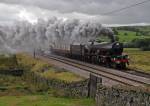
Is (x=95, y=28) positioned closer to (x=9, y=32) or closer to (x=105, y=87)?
(x=9, y=32)

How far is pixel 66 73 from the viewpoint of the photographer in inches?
1683

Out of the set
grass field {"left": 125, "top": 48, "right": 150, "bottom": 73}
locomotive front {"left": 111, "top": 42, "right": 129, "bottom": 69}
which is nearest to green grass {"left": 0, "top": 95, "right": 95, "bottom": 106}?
locomotive front {"left": 111, "top": 42, "right": 129, "bottom": 69}

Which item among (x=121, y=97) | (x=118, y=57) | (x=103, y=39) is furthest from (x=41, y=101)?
(x=103, y=39)

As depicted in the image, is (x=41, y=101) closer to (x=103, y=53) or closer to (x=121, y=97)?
(x=121, y=97)

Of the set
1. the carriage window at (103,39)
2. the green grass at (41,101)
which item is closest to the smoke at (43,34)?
the carriage window at (103,39)

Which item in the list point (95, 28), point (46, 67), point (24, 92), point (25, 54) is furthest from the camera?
point (25, 54)

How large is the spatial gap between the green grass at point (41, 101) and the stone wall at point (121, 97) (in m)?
2.04

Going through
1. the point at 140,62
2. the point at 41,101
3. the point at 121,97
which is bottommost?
the point at 41,101

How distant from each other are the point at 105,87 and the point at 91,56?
91.6ft

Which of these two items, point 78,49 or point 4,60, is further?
point 4,60

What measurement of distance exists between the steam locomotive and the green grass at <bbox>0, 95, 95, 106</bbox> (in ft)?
47.4

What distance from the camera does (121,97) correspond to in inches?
1045

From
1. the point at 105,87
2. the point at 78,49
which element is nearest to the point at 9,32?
the point at 78,49

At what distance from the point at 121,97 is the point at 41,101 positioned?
10438 millimetres
